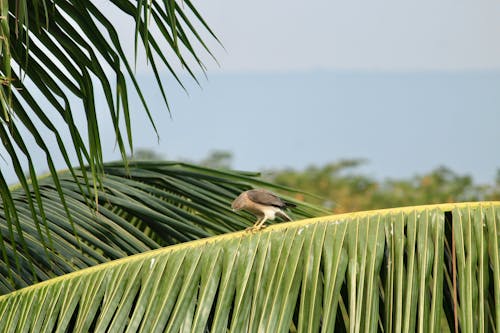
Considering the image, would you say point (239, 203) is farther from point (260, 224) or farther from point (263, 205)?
point (260, 224)

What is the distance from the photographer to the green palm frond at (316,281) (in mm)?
2797

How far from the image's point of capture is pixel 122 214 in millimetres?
4875

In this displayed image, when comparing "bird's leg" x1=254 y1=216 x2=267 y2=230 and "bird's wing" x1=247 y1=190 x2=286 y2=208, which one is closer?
"bird's leg" x1=254 y1=216 x2=267 y2=230

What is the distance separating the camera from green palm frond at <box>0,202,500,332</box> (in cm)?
280

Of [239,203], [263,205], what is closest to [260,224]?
[263,205]

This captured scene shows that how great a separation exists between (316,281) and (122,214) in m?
2.13

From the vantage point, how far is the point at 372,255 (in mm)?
2906

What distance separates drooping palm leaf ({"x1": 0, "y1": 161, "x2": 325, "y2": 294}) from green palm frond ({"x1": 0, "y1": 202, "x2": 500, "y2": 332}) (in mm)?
556

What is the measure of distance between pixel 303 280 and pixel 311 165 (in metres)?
20.5

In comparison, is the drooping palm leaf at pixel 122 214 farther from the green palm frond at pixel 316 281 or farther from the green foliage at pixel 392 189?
the green foliage at pixel 392 189

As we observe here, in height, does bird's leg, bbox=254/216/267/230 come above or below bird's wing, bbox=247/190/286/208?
below

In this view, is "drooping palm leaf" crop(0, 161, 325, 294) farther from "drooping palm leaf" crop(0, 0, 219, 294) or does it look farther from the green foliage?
the green foliage

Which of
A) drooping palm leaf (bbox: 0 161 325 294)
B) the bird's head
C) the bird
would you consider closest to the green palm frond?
drooping palm leaf (bbox: 0 161 325 294)

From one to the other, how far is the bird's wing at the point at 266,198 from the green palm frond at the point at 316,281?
0.68 m
